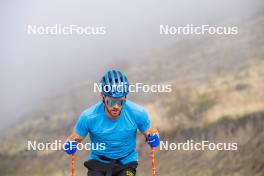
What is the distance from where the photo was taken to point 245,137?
25203 millimetres

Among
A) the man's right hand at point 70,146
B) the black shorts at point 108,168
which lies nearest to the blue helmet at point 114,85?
the man's right hand at point 70,146

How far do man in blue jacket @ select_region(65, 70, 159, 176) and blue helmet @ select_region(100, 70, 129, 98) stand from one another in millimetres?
87

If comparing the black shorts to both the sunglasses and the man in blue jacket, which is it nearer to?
the man in blue jacket

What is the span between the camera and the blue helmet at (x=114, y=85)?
1102cm

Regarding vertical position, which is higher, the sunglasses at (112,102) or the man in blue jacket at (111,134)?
the sunglasses at (112,102)

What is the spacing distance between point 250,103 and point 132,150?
16461 mm

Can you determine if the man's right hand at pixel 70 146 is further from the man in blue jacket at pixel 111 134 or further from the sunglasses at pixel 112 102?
the sunglasses at pixel 112 102

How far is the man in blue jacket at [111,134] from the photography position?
1129 centimetres

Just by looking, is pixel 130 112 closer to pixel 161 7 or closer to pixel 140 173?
pixel 140 173

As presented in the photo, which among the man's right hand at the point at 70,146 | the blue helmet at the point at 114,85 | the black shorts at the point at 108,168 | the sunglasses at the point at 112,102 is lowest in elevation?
the black shorts at the point at 108,168

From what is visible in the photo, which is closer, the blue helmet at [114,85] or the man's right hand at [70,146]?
the blue helmet at [114,85]

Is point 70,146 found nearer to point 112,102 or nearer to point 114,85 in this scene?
point 112,102

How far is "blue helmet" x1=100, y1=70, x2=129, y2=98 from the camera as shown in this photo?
11016mm

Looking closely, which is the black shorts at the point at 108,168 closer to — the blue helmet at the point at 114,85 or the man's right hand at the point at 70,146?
the man's right hand at the point at 70,146
